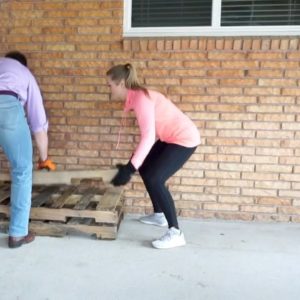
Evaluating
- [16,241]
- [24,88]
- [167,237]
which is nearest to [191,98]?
[167,237]

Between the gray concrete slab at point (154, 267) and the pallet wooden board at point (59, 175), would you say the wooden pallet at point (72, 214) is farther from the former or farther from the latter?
the pallet wooden board at point (59, 175)

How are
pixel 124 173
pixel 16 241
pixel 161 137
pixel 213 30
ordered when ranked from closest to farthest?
pixel 124 173
pixel 16 241
pixel 161 137
pixel 213 30

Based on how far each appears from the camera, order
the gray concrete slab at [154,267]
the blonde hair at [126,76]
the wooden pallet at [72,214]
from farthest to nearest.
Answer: the wooden pallet at [72,214] → the blonde hair at [126,76] → the gray concrete slab at [154,267]

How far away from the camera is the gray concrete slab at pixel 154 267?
2.35 metres

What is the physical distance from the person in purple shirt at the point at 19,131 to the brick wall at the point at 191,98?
0.70m

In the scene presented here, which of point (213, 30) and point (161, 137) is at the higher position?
point (213, 30)

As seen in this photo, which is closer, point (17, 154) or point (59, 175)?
point (17, 154)

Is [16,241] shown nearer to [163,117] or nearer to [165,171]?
[165,171]

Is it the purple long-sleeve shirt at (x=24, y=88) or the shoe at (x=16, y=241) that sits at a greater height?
the purple long-sleeve shirt at (x=24, y=88)

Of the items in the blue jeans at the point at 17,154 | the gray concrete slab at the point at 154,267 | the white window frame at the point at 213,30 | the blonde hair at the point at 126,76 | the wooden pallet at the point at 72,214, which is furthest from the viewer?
the white window frame at the point at 213,30

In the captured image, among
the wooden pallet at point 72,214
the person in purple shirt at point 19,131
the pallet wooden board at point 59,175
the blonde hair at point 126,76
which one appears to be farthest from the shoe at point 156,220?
the blonde hair at point 126,76

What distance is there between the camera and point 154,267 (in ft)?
8.75

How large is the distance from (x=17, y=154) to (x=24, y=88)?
50cm

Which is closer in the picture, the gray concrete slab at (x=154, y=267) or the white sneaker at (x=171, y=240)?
the gray concrete slab at (x=154, y=267)
